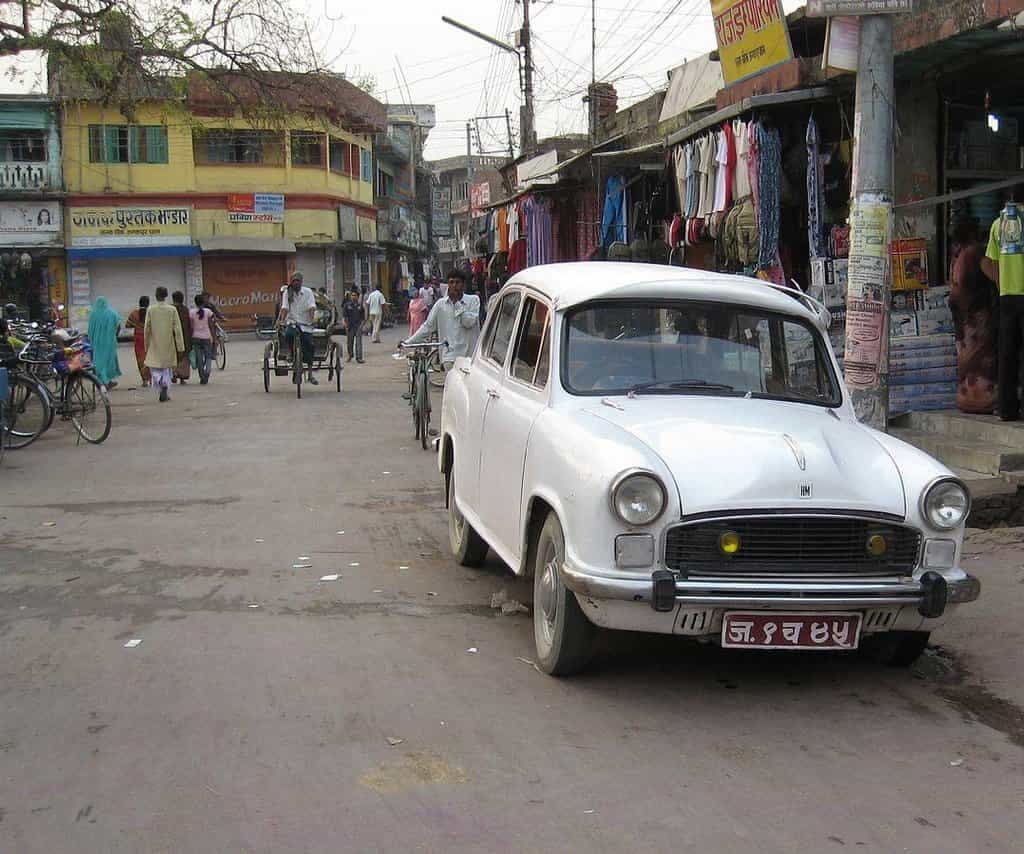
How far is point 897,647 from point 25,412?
10.0 metres

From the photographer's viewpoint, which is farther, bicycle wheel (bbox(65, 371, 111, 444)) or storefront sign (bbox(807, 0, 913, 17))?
bicycle wheel (bbox(65, 371, 111, 444))

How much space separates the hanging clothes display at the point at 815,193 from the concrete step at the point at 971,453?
2.06 m

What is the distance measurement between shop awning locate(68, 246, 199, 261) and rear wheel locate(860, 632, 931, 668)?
41.1 m

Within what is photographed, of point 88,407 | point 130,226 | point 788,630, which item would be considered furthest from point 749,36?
point 130,226

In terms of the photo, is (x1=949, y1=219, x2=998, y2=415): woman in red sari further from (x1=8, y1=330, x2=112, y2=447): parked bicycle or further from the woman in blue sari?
the woman in blue sari

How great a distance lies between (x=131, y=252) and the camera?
43.1 metres

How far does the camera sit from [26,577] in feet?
22.8

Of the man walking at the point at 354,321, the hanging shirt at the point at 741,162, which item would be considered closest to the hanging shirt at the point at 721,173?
the hanging shirt at the point at 741,162

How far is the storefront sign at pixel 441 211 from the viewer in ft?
223

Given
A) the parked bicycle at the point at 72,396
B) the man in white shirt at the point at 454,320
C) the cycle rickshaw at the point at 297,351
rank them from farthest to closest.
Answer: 1. the cycle rickshaw at the point at 297,351
2. the parked bicycle at the point at 72,396
3. the man in white shirt at the point at 454,320

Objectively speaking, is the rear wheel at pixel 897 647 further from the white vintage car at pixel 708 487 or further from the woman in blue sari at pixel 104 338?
the woman in blue sari at pixel 104 338

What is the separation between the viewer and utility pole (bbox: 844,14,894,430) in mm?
7586

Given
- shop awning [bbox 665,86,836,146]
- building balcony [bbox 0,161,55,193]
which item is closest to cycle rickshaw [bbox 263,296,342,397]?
shop awning [bbox 665,86,836,146]

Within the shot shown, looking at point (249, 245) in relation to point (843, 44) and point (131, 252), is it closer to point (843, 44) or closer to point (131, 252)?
point (131, 252)
